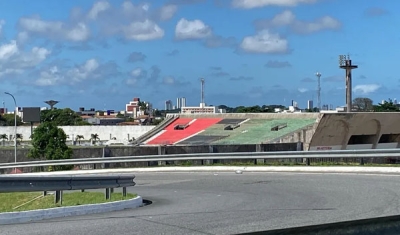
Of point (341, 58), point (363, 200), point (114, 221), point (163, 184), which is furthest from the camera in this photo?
point (341, 58)

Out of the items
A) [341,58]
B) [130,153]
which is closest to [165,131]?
[341,58]

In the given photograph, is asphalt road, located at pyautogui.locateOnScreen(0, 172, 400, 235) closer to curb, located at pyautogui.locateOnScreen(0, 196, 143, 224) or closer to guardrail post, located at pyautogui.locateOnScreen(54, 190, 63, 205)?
curb, located at pyautogui.locateOnScreen(0, 196, 143, 224)

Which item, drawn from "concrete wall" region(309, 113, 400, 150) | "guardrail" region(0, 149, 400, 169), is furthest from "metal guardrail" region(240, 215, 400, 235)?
"concrete wall" region(309, 113, 400, 150)

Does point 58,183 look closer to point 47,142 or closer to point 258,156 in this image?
point 258,156

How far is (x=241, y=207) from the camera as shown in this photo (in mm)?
12719

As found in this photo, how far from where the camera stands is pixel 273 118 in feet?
242

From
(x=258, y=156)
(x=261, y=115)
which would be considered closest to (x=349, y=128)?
(x=261, y=115)

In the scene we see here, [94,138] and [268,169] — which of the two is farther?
[94,138]

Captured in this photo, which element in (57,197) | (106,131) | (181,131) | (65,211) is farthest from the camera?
(106,131)

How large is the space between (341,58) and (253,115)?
27.4 m

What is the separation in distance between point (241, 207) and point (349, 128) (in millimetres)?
54838

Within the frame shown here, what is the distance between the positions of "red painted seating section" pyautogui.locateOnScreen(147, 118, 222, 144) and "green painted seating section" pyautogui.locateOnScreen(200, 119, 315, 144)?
200cm

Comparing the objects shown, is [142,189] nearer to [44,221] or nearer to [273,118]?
[44,221]

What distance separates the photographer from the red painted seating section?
72.6m
